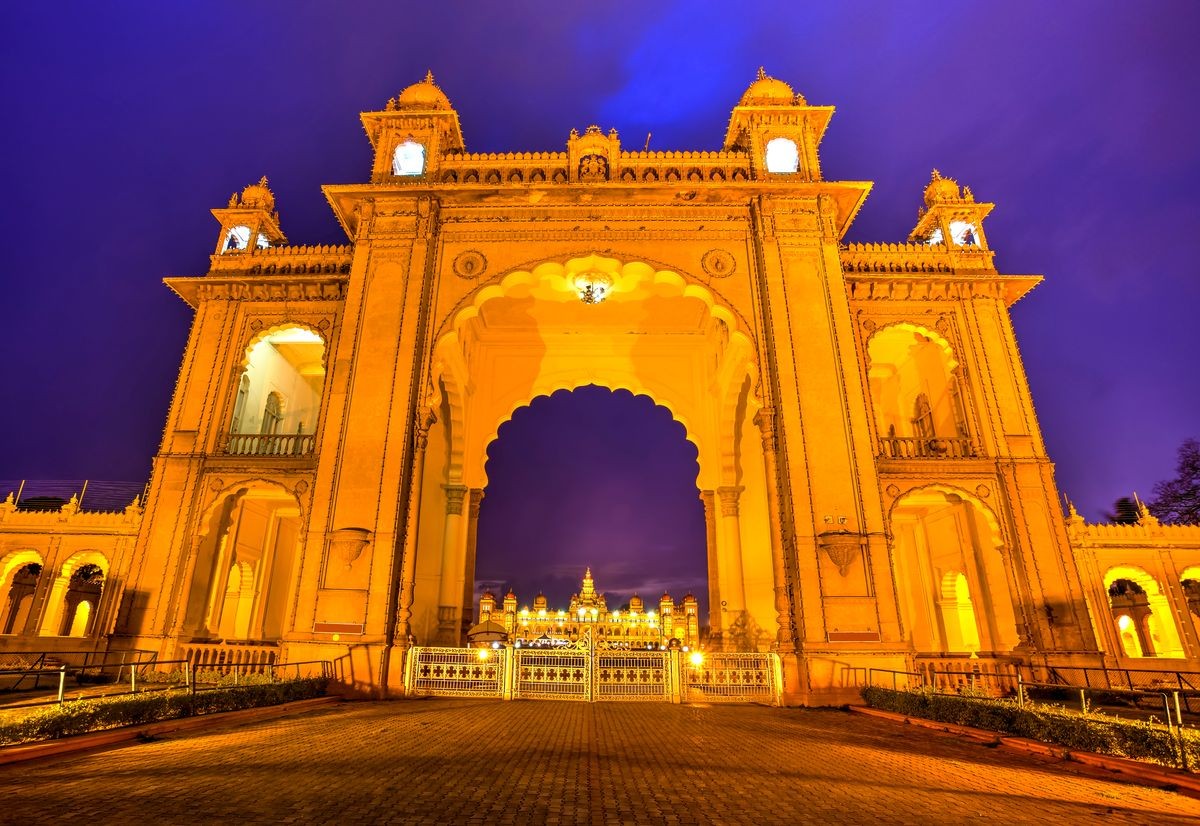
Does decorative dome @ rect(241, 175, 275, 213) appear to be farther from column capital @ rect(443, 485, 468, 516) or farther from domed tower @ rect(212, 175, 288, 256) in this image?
column capital @ rect(443, 485, 468, 516)

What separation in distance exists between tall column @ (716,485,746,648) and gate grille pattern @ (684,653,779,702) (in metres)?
5.92

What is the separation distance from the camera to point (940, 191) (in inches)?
639

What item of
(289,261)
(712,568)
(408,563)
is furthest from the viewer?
(712,568)

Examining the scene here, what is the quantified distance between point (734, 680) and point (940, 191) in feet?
44.5

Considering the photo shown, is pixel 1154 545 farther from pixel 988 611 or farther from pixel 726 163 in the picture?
pixel 726 163

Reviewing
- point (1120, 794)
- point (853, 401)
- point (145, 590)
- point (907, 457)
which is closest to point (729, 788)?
point (1120, 794)

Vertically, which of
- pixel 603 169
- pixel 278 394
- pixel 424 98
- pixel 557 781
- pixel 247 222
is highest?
pixel 424 98

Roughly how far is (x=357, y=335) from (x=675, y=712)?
32.4ft

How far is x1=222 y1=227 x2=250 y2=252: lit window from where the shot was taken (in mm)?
16297

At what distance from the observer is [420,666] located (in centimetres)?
1129

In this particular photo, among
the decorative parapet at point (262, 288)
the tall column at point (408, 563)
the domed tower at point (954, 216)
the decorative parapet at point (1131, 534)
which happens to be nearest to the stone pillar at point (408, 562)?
the tall column at point (408, 563)

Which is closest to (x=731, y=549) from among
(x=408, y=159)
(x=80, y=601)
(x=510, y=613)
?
(x=510, y=613)

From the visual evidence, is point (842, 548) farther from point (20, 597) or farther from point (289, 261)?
point (20, 597)

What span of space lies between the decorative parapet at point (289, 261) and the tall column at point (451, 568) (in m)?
6.79
